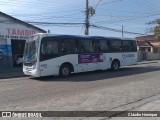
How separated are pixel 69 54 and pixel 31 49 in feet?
8.01

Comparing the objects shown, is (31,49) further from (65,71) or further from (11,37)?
(11,37)

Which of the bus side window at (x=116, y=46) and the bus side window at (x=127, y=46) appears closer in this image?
the bus side window at (x=116, y=46)

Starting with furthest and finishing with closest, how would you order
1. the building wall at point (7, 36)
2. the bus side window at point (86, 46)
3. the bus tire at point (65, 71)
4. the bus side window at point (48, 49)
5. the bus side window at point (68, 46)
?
the building wall at point (7, 36) < the bus side window at point (86, 46) < the bus side window at point (68, 46) < the bus tire at point (65, 71) < the bus side window at point (48, 49)

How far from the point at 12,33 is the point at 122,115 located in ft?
74.1

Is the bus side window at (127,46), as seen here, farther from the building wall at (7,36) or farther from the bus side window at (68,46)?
the building wall at (7,36)

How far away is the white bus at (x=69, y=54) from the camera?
17.5m

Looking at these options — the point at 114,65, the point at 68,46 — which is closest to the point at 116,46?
the point at 114,65

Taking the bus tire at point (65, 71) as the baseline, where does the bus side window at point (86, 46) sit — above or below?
above

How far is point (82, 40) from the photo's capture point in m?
20.1

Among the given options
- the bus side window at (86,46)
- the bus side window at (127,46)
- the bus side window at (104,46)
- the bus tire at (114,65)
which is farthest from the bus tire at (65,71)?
the bus side window at (127,46)

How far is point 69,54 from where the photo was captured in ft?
62.1

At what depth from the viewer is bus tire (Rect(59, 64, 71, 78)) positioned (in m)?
18.5

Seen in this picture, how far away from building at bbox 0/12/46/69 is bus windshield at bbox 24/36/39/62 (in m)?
10.5

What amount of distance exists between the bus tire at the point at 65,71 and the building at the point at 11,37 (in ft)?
36.1
